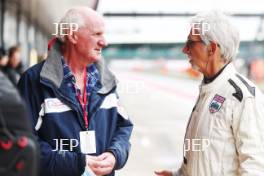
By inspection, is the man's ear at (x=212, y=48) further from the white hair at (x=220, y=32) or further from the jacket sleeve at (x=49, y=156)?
the jacket sleeve at (x=49, y=156)

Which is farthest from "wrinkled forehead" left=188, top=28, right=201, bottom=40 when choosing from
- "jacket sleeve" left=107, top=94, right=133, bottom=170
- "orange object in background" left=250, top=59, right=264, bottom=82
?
"orange object in background" left=250, top=59, right=264, bottom=82

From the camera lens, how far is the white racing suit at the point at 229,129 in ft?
5.21

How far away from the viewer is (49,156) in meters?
1.70

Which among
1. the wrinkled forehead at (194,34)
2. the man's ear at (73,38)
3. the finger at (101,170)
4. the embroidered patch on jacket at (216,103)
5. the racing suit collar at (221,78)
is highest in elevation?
the wrinkled forehead at (194,34)

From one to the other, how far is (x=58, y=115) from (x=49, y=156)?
14 centimetres

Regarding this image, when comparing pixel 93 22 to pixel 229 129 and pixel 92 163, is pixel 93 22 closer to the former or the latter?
pixel 92 163

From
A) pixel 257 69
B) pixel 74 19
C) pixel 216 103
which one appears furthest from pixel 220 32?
pixel 257 69

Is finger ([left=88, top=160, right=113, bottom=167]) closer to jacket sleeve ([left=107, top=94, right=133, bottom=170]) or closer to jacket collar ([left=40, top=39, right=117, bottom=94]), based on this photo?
jacket sleeve ([left=107, top=94, right=133, bottom=170])

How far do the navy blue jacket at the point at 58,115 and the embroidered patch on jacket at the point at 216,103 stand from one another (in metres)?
0.38

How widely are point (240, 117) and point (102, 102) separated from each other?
50 cm

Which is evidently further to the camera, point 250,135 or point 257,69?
point 257,69

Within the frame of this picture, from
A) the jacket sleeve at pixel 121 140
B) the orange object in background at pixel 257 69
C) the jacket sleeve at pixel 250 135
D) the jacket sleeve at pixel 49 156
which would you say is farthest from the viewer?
the orange object in background at pixel 257 69

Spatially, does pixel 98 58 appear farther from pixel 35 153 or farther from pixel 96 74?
pixel 35 153

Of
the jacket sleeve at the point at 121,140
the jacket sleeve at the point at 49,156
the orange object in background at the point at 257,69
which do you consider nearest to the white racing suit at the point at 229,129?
the jacket sleeve at the point at 121,140
